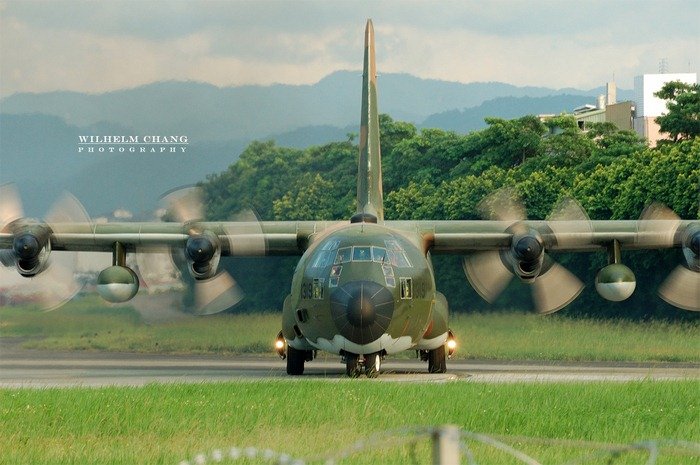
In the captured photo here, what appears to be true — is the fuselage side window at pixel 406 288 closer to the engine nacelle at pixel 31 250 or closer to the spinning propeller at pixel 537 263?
the spinning propeller at pixel 537 263

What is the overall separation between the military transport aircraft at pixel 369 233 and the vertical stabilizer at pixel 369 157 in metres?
0.03

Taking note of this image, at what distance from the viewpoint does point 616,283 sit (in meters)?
27.3

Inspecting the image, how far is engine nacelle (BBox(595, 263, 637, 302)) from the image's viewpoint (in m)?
27.3

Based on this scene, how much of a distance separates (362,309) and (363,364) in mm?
2313

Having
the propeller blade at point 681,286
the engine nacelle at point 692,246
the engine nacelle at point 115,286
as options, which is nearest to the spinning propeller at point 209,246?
the engine nacelle at point 115,286

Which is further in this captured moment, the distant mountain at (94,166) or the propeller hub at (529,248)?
the distant mountain at (94,166)

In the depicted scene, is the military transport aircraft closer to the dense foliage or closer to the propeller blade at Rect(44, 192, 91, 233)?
the propeller blade at Rect(44, 192, 91, 233)

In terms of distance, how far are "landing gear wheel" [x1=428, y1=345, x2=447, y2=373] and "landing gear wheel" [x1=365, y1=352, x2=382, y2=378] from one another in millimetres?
3410

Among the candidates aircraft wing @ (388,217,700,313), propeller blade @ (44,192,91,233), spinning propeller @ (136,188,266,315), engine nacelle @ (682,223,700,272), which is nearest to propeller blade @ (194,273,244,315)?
spinning propeller @ (136,188,266,315)

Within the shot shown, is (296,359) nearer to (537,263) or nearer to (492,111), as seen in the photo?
(537,263)

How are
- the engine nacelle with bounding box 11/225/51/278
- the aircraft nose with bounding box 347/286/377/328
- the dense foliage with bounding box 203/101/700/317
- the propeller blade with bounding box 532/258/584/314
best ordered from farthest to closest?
1. the dense foliage with bounding box 203/101/700/317
2. the propeller blade with bounding box 532/258/584/314
3. the engine nacelle with bounding box 11/225/51/278
4. the aircraft nose with bounding box 347/286/377/328

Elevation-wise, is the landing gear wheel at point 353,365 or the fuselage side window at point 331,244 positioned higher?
the fuselage side window at point 331,244

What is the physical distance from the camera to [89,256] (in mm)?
41969

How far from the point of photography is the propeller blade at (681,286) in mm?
28703
